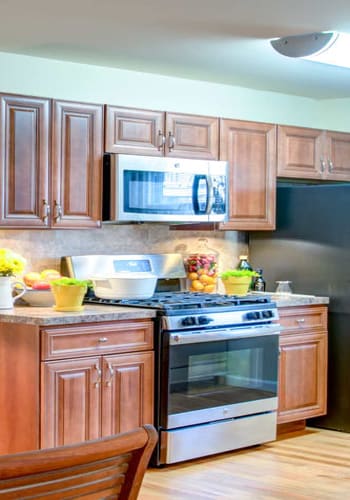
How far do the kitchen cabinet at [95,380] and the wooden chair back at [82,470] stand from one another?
8.24 feet

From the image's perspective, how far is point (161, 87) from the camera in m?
5.20

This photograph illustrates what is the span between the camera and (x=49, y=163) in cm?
457

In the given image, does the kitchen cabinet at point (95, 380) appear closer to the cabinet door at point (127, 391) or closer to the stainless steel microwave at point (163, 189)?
the cabinet door at point (127, 391)

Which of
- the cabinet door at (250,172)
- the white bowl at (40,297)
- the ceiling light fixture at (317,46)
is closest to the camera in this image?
the ceiling light fixture at (317,46)

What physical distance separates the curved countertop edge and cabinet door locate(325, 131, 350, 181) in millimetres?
2051

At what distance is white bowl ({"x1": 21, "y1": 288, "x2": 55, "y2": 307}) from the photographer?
14.8ft

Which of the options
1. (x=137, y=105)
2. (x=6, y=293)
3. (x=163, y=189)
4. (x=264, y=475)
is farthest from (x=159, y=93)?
(x=264, y=475)

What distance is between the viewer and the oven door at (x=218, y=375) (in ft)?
14.6

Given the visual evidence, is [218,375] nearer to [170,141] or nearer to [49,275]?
[49,275]

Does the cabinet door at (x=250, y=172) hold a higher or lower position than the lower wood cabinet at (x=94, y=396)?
higher

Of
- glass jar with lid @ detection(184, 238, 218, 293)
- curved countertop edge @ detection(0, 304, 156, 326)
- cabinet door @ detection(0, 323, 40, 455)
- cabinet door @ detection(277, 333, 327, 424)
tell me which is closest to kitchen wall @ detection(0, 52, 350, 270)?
glass jar with lid @ detection(184, 238, 218, 293)

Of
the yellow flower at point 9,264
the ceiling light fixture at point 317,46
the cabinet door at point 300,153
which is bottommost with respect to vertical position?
the yellow flower at point 9,264

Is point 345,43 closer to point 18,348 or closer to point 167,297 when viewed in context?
point 167,297

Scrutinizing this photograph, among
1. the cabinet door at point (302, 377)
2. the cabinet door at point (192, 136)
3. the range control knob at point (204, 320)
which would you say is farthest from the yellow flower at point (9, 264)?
the cabinet door at point (302, 377)
